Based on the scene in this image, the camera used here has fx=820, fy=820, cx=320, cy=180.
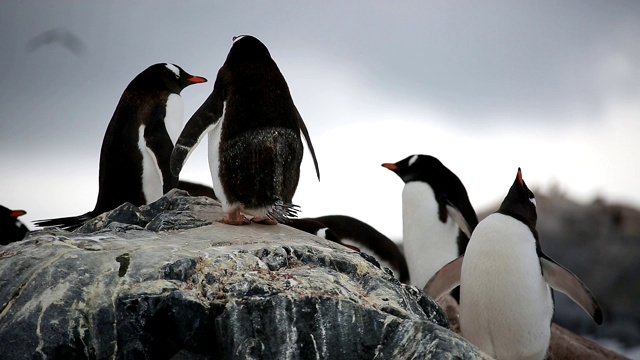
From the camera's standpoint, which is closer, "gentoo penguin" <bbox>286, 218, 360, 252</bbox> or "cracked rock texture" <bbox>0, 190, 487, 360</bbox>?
"cracked rock texture" <bbox>0, 190, 487, 360</bbox>

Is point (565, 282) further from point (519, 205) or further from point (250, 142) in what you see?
point (250, 142)

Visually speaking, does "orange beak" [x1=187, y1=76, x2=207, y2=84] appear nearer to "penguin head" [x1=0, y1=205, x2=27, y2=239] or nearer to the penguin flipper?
"penguin head" [x1=0, y1=205, x2=27, y2=239]

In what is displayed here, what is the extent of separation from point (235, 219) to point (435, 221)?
2.22m

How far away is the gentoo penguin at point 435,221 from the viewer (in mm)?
4793

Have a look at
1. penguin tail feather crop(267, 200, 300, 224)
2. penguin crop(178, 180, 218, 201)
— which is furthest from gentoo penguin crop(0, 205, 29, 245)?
penguin tail feather crop(267, 200, 300, 224)

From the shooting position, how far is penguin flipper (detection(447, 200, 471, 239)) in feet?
15.6

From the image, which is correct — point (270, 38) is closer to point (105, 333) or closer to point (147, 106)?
point (147, 106)

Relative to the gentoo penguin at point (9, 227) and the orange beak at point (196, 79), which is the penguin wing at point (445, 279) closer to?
the orange beak at point (196, 79)

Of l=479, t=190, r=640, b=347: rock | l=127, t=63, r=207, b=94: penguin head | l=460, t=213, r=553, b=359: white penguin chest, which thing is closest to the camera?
l=460, t=213, r=553, b=359: white penguin chest

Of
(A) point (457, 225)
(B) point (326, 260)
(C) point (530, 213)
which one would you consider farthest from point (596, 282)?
(B) point (326, 260)

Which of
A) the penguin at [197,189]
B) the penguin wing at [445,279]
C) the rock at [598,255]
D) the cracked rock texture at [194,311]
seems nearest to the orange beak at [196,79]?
the penguin at [197,189]

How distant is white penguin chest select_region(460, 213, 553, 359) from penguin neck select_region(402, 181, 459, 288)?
128 centimetres

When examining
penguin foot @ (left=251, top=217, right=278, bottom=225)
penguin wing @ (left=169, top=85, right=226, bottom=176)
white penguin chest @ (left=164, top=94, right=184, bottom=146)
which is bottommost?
penguin foot @ (left=251, top=217, right=278, bottom=225)

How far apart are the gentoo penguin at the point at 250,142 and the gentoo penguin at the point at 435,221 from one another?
1.95 metres
